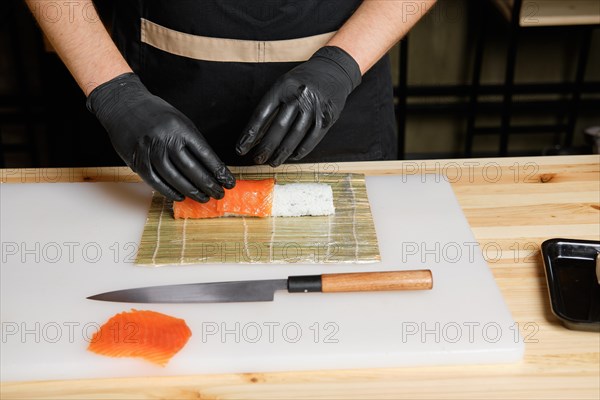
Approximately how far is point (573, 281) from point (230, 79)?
866 mm

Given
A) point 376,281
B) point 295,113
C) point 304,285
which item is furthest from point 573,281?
point 295,113

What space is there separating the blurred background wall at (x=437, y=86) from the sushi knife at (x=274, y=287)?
206 centimetres

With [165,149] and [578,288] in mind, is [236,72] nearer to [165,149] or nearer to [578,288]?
[165,149]

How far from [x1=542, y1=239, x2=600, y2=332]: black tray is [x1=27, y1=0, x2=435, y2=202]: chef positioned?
49 cm

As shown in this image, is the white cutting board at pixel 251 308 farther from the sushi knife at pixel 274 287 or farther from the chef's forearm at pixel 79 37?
the chef's forearm at pixel 79 37

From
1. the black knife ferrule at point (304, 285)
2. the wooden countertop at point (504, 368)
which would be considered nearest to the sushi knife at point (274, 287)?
the black knife ferrule at point (304, 285)

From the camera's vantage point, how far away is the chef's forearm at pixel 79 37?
1422 mm

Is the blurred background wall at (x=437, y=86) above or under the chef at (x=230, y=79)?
under

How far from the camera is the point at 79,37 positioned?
4.75ft

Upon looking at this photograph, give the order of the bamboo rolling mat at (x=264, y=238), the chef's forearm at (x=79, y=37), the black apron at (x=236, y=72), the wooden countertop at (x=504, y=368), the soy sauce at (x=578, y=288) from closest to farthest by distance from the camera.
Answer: the wooden countertop at (x=504, y=368) → the soy sauce at (x=578, y=288) → the bamboo rolling mat at (x=264, y=238) → the chef's forearm at (x=79, y=37) → the black apron at (x=236, y=72)

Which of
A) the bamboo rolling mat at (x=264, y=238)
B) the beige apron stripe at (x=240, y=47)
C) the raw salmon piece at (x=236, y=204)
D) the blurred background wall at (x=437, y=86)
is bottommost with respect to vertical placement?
the blurred background wall at (x=437, y=86)

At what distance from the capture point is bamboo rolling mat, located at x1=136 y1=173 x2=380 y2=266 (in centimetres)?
120

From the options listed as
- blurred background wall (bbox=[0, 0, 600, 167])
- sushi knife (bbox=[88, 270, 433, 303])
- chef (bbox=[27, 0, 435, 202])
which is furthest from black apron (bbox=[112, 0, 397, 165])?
blurred background wall (bbox=[0, 0, 600, 167])

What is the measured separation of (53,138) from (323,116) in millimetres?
2181
